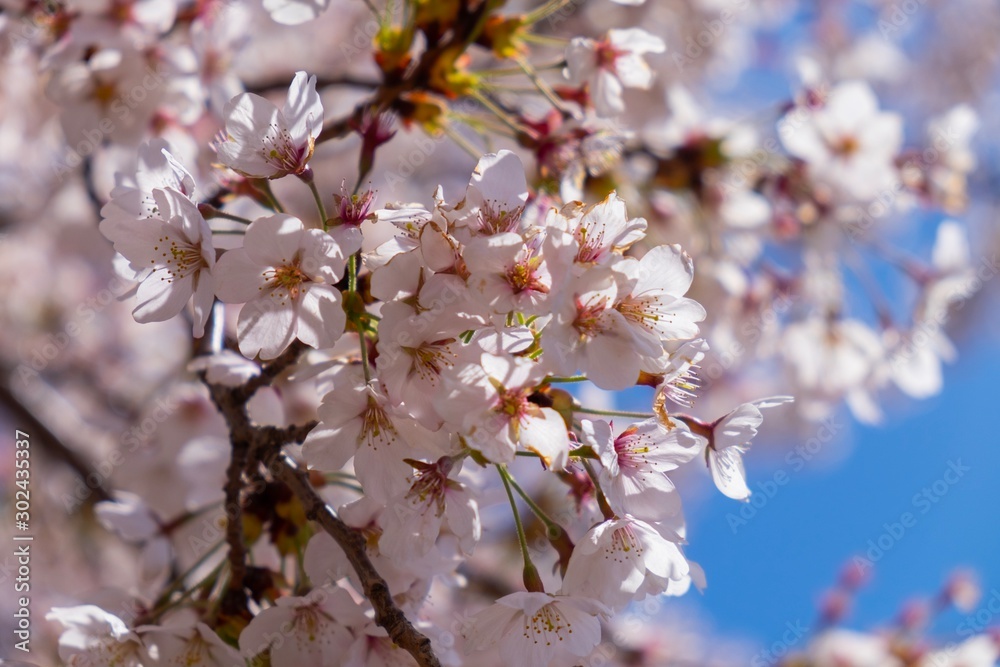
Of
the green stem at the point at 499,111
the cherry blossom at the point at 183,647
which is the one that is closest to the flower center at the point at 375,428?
the cherry blossom at the point at 183,647

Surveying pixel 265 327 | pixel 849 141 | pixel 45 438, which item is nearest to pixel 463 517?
pixel 265 327

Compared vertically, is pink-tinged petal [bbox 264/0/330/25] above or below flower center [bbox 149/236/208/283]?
above

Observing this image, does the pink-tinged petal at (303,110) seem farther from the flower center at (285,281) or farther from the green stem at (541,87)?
the green stem at (541,87)

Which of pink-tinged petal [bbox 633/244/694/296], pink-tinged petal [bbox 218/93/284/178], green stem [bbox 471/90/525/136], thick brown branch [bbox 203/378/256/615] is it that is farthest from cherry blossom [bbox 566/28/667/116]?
thick brown branch [bbox 203/378/256/615]

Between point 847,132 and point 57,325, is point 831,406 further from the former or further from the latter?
point 57,325

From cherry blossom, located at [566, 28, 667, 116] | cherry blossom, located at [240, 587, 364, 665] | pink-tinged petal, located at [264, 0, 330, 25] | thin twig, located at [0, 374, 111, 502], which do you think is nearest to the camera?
cherry blossom, located at [240, 587, 364, 665]

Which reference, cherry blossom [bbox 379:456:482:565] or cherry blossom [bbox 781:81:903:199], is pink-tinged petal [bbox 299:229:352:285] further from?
cherry blossom [bbox 781:81:903:199]
